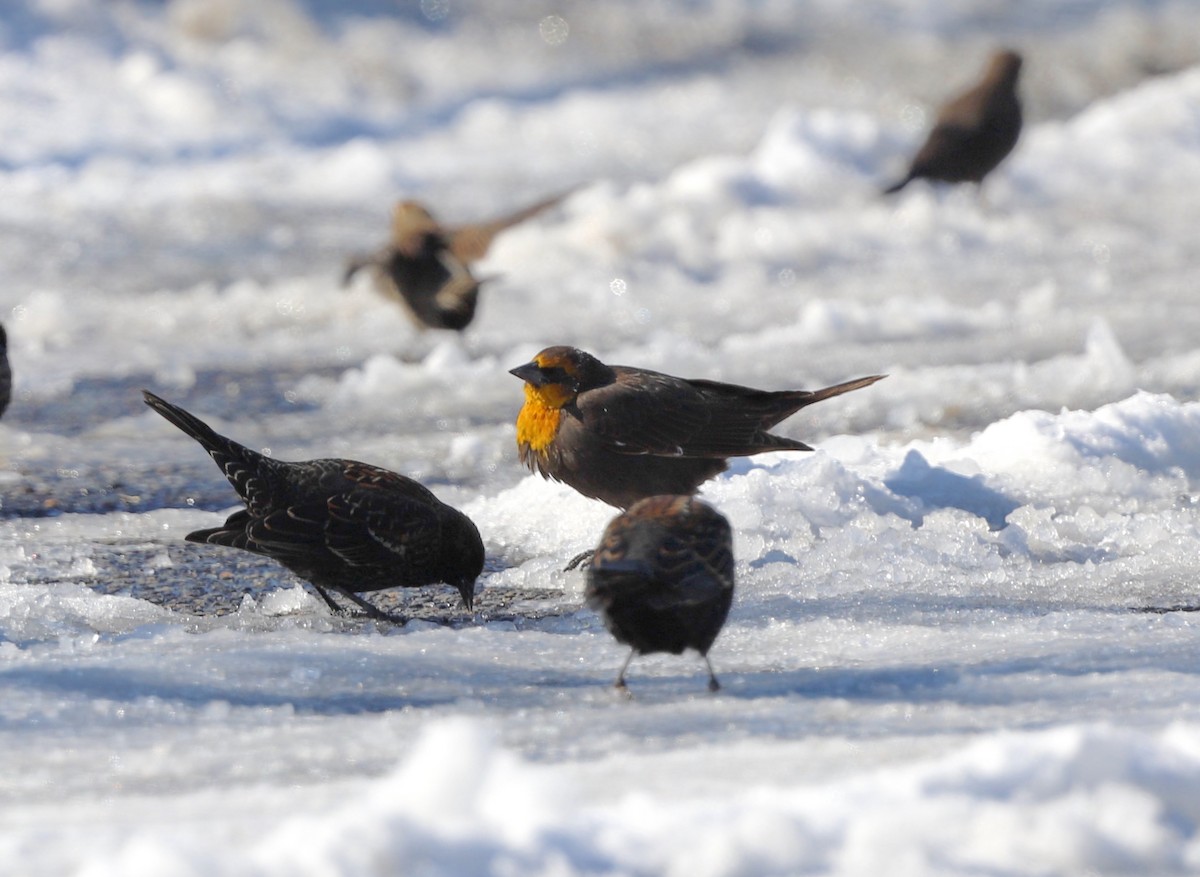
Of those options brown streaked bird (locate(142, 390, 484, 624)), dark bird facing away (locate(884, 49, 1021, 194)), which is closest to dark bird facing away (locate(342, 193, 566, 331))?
dark bird facing away (locate(884, 49, 1021, 194))

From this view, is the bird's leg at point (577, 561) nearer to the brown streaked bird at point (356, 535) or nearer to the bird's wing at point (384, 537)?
the brown streaked bird at point (356, 535)

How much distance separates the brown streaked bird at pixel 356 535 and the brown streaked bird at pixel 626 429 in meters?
0.66

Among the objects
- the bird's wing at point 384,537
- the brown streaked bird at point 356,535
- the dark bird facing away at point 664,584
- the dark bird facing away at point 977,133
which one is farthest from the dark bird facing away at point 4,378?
the dark bird facing away at point 977,133

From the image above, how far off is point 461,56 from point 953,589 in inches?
533

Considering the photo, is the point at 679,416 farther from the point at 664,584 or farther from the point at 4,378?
the point at 4,378

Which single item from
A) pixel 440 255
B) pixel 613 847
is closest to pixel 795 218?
pixel 440 255

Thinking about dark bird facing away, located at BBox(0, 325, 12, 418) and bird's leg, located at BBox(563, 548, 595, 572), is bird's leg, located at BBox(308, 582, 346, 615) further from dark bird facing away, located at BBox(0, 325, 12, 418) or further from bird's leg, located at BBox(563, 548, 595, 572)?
dark bird facing away, located at BBox(0, 325, 12, 418)

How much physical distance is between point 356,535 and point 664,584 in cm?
119

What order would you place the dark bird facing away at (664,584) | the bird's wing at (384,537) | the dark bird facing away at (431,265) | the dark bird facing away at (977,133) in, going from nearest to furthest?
1. the dark bird facing away at (664,584)
2. the bird's wing at (384,537)
3. the dark bird facing away at (431,265)
4. the dark bird facing away at (977,133)

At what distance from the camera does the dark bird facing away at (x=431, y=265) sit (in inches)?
353

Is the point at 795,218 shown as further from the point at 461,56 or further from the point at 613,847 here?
the point at 613,847

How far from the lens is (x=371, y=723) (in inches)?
129

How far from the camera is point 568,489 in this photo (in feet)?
18.2

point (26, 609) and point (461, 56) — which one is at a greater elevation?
point (461, 56)
